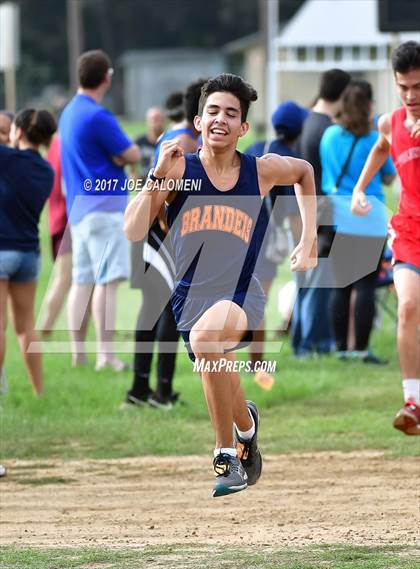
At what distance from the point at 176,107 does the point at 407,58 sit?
147 inches

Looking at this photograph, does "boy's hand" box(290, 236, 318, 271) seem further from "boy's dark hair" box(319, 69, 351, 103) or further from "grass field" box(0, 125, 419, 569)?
"boy's dark hair" box(319, 69, 351, 103)

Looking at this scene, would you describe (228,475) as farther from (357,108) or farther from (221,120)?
(357,108)

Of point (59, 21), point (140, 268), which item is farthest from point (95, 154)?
point (59, 21)

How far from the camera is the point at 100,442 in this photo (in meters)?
9.02

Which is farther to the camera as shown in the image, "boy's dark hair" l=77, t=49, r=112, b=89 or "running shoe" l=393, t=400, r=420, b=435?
"boy's dark hair" l=77, t=49, r=112, b=89

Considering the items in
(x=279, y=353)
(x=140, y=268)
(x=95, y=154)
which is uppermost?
(x=95, y=154)

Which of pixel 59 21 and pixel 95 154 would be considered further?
pixel 59 21

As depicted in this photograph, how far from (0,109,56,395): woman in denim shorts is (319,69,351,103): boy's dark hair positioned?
9.37 feet

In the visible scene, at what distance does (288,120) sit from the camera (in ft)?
35.6

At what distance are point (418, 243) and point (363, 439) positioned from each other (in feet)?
6.24

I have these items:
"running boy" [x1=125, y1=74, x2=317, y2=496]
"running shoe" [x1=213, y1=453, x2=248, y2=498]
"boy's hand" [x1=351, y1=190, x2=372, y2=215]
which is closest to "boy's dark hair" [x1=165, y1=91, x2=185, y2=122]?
"boy's hand" [x1=351, y1=190, x2=372, y2=215]

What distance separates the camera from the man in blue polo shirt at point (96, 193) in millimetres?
10320

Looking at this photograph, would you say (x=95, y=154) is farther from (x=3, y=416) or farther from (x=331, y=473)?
(x=331, y=473)

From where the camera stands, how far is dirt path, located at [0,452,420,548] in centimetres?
649
